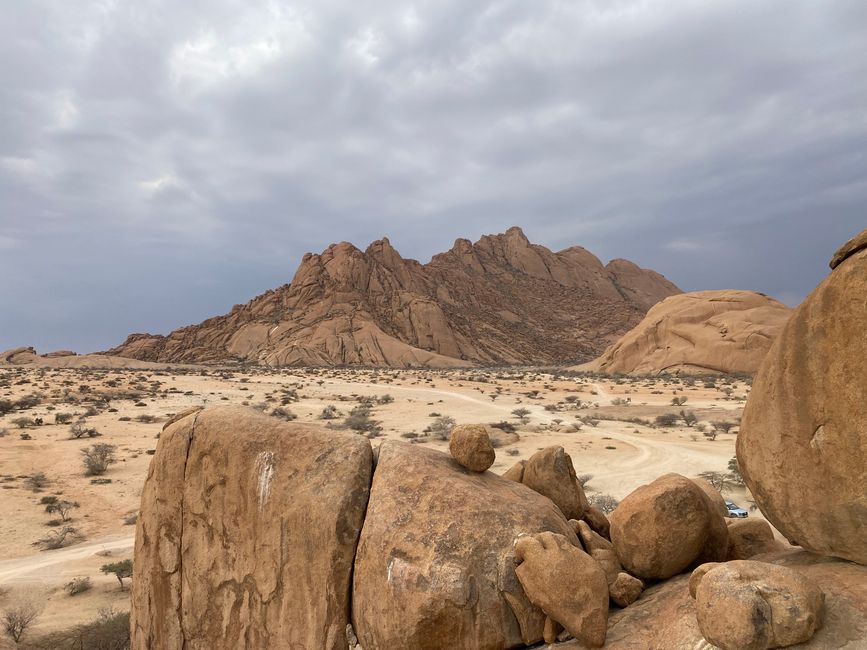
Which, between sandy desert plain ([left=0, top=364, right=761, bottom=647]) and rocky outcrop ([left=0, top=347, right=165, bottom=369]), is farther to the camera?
rocky outcrop ([left=0, top=347, right=165, bottom=369])

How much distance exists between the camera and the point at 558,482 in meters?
6.17

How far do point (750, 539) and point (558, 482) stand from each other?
221 cm

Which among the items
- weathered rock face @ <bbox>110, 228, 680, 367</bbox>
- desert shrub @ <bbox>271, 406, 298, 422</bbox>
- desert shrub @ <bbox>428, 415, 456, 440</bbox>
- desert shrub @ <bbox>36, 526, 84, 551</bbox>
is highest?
weathered rock face @ <bbox>110, 228, 680, 367</bbox>

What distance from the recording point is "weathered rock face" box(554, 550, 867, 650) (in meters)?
3.47

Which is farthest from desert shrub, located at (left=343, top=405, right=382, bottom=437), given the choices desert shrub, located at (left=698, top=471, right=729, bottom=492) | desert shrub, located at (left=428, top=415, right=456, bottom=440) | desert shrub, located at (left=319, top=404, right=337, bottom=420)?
desert shrub, located at (left=698, top=471, right=729, bottom=492)

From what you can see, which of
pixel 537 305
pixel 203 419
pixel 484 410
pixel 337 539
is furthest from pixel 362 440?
pixel 537 305

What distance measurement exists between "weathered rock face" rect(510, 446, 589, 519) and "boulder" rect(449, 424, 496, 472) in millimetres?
883

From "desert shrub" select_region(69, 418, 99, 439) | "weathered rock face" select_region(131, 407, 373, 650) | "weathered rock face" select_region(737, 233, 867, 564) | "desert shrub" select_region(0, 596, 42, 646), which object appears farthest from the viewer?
"desert shrub" select_region(69, 418, 99, 439)

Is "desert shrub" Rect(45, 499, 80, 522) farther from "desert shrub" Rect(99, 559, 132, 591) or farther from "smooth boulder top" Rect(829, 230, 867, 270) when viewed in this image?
"smooth boulder top" Rect(829, 230, 867, 270)

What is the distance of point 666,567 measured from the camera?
16.3 ft

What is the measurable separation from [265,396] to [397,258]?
94315mm

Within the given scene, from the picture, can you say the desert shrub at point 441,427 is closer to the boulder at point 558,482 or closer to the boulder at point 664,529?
the boulder at point 558,482

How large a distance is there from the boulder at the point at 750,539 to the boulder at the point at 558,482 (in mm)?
1637

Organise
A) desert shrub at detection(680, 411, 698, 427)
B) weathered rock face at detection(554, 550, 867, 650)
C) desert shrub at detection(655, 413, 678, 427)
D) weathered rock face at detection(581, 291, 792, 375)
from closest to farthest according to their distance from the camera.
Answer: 1. weathered rock face at detection(554, 550, 867, 650)
2. desert shrub at detection(680, 411, 698, 427)
3. desert shrub at detection(655, 413, 678, 427)
4. weathered rock face at detection(581, 291, 792, 375)
